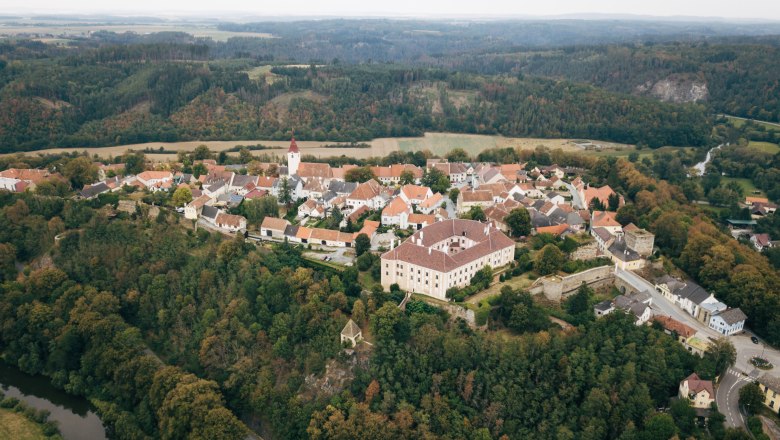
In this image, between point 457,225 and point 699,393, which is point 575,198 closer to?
point 457,225

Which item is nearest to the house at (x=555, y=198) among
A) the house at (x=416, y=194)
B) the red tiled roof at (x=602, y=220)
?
the red tiled roof at (x=602, y=220)

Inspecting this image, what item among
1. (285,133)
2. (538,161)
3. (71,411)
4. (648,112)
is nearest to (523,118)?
(648,112)

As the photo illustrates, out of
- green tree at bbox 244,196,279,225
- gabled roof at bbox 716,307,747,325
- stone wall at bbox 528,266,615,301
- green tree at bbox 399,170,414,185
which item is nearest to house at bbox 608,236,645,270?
stone wall at bbox 528,266,615,301

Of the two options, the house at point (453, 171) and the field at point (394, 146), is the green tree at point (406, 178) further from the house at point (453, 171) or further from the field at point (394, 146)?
the field at point (394, 146)

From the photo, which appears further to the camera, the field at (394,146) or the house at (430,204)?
the field at (394,146)

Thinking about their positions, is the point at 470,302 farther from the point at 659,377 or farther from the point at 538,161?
the point at 538,161
